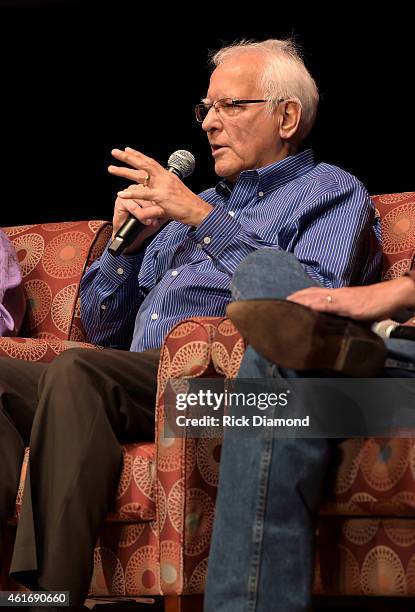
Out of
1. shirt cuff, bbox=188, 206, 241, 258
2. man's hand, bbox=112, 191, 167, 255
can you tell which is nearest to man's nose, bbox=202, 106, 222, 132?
man's hand, bbox=112, 191, 167, 255

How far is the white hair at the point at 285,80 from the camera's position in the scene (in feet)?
7.16

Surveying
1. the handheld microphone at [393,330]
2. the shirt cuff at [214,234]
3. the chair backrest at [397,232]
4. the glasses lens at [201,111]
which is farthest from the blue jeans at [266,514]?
the glasses lens at [201,111]

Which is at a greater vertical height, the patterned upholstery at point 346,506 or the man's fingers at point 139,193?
the man's fingers at point 139,193

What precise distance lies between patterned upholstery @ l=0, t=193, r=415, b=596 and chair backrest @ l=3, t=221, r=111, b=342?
73 centimetres

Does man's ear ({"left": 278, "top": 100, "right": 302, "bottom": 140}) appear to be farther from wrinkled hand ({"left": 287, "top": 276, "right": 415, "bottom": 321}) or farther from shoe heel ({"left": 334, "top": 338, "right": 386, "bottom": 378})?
shoe heel ({"left": 334, "top": 338, "right": 386, "bottom": 378})

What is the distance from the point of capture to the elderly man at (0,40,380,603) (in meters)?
1.51

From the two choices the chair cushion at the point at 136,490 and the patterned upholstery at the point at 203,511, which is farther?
the chair cushion at the point at 136,490

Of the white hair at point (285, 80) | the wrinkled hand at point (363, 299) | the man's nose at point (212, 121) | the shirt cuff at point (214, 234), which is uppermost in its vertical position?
the white hair at point (285, 80)

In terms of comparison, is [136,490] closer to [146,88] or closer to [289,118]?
[289,118]

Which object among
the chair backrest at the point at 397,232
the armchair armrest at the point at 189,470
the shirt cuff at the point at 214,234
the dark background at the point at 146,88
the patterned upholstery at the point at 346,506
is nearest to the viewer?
the patterned upholstery at the point at 346,506

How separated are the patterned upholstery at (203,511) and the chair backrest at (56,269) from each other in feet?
2.41

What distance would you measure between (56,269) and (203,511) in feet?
3.33

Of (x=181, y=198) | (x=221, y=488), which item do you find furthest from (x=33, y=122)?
(x=221, y=488)

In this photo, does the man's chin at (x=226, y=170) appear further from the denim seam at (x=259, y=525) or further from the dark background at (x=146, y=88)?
the denim seam at (x=259, y=525)
